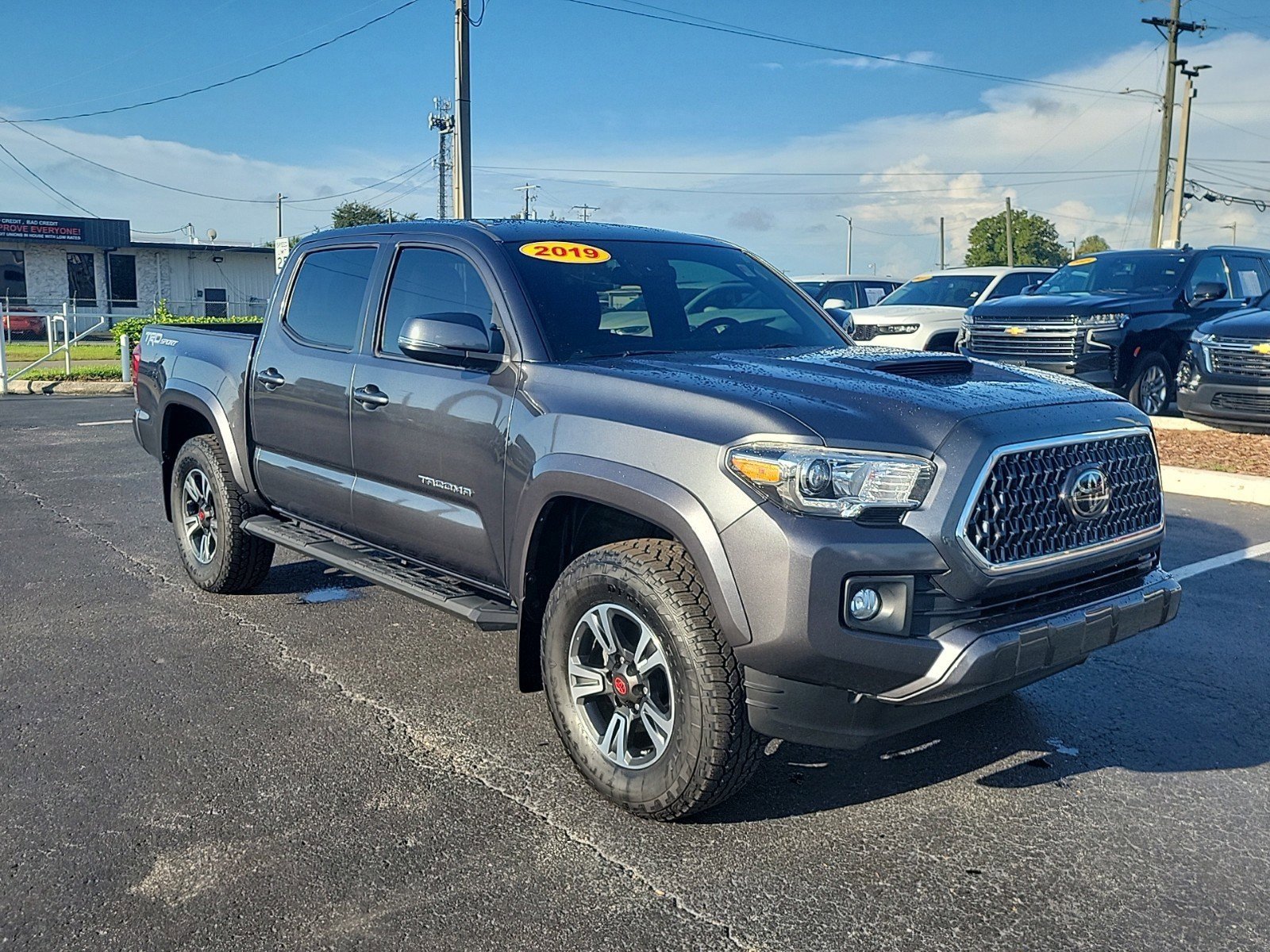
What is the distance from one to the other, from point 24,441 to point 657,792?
10.8 m

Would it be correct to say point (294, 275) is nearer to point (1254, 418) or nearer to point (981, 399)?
point (981, 399)

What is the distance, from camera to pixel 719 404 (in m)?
3.32

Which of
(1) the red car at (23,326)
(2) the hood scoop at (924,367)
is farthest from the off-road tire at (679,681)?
(1) the red car at (23,326)

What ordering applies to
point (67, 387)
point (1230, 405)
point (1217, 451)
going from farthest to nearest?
1. point (67, 387)
2. point (1230, 405)
3. point (1217, 451)

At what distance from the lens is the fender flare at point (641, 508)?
10.2 ft

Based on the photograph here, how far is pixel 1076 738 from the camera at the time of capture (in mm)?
4164

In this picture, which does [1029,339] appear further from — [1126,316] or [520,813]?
[520,813]

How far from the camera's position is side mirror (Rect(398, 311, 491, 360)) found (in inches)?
154

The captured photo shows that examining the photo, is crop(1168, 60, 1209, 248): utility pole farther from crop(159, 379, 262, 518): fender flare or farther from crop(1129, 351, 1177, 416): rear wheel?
crop(159, 379, 262, 518): fender flare

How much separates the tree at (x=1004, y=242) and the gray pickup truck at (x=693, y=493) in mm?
86147

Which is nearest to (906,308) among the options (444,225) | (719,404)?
(444,225)

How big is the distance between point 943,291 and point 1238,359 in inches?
252

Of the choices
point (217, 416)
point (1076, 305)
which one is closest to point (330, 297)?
point (217, 416)

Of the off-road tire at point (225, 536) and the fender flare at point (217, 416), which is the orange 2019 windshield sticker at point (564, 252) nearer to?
the fender flare at point (217, 416)
